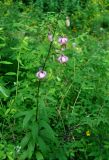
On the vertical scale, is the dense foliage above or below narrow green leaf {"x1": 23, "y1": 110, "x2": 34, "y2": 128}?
below

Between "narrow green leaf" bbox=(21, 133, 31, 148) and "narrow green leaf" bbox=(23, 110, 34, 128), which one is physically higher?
"narrow green leaf" bbox=(23, 110, 34, 128)

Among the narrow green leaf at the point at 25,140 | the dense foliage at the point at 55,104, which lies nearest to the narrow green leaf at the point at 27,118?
the dense foliage at the point at 55,104

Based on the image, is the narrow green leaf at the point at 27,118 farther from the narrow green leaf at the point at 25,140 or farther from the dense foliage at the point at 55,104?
the narrow green leaf at the point at 25,140

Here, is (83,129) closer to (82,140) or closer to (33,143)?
(82,140)

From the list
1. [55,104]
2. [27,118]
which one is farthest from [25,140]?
[55,104]

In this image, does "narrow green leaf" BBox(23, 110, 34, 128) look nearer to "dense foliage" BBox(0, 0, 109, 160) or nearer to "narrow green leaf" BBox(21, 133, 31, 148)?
"dense foliage" BBox(0, 0, 109, 160)

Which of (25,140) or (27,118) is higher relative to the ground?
(27,118)

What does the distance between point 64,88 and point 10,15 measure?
1703mm

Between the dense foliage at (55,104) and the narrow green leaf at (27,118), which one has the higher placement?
the narrow green leaf at (27,118)

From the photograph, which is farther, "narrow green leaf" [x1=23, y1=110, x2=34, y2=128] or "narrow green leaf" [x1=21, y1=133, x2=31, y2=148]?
"narrow green leaf" [x1=21, y1=133, x2=31, y2=148]

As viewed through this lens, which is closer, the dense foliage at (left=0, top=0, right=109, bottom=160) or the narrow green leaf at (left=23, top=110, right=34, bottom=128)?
the narrow green leaf at (left=23, top=110, right=34, bottom=128)

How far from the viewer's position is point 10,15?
4.63 metres

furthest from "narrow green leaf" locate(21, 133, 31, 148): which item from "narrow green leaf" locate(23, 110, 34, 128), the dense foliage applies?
"narrow green leaf" locate(23, 110, 34, 128)

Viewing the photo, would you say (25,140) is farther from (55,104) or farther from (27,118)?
(55,104)
